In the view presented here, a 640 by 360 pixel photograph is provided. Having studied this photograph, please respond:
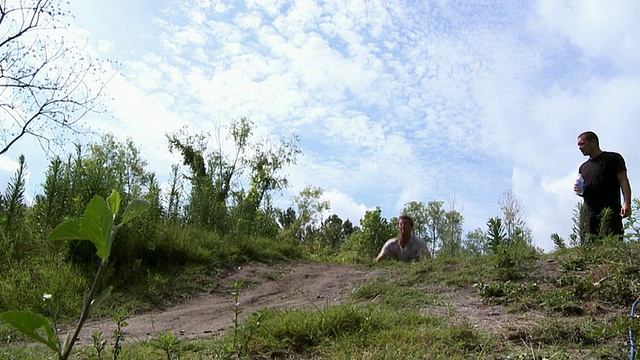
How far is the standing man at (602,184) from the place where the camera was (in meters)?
5.60

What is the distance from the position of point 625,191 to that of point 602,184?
0.84 ft

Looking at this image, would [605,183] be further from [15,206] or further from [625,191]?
[15,206]

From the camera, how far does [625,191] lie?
5.61 m

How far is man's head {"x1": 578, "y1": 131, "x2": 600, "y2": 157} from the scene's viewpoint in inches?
237

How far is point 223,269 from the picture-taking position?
789 centimetres

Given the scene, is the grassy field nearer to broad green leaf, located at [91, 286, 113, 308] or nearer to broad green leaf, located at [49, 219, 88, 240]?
broad green leaf, located at [91, 286, 113, 308]

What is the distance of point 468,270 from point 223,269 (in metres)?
4.15

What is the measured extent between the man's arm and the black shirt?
6 cm

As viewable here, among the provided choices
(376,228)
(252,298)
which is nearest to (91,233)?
(252,298)

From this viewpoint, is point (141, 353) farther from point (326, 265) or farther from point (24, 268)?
point (326, 265)

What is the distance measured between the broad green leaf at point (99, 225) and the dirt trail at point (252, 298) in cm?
298

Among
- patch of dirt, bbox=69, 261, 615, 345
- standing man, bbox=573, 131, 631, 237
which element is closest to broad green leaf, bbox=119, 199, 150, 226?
patch of dirt, bbox=69, 261, 615, 345

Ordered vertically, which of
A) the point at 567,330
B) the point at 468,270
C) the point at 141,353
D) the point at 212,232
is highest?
the point at 212,232

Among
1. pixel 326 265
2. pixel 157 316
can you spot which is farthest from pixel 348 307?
pixel 326 265
